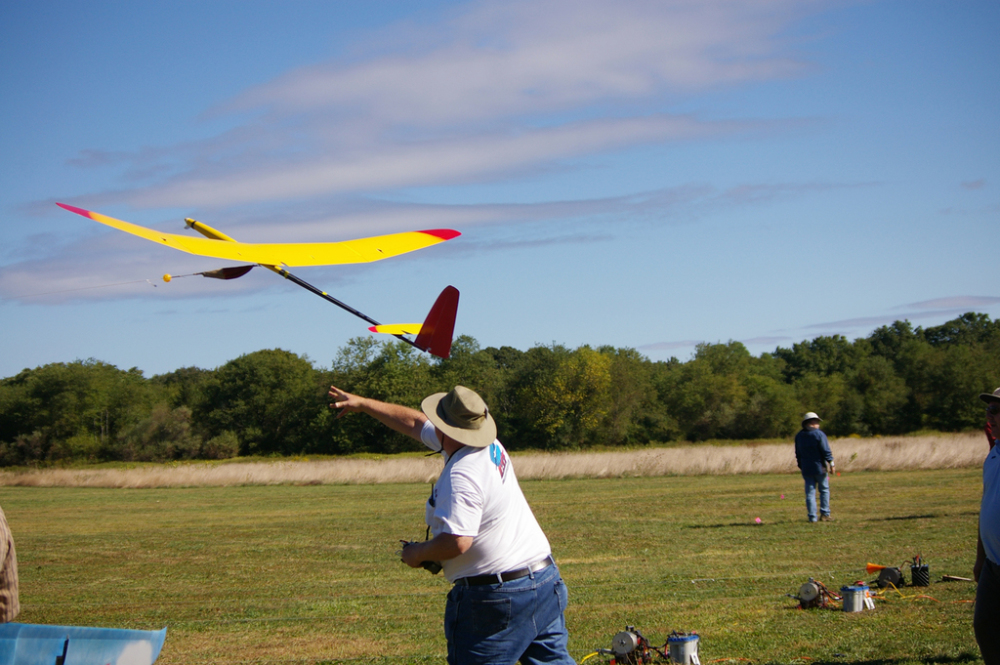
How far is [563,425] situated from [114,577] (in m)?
55.0

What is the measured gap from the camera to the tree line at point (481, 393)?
5819cm

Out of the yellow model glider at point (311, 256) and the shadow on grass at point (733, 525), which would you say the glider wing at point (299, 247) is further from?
the shadow on grass at point (733, 525)

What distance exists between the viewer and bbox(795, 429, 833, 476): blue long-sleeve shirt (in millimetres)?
13024

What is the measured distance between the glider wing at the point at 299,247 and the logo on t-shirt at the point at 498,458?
1.97 meters

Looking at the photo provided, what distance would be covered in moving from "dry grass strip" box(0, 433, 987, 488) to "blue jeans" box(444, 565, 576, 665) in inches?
885

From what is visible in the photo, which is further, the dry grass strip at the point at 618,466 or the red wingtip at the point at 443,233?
the dry grass strip at the point at 618,466

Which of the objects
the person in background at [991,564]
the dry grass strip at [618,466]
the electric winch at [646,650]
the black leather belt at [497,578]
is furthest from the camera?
the dry grass strip at [618,466]

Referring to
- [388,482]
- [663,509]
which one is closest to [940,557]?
[663,509]

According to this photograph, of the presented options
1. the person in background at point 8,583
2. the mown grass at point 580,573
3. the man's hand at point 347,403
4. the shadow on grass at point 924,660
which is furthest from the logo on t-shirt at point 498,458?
the shadow on grass at point 924,660

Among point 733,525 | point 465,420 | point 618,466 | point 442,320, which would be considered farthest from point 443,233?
point 618,466

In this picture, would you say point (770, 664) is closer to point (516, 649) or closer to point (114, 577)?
point (516, 649)

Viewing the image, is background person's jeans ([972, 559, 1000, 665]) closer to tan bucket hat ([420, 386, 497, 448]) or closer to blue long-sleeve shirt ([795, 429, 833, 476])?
tan bucket hat ([420, 386, 497, 448])

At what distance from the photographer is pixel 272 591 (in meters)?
9.52

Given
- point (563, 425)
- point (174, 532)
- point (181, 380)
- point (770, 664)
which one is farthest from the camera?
point (181, 380)
